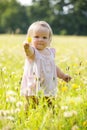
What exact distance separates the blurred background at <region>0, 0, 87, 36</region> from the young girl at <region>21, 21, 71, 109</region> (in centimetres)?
6223

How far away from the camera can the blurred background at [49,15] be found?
73562 millimetres

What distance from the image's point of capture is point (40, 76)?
13.8 feet

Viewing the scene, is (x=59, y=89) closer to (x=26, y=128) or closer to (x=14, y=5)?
(x=26, y=128)

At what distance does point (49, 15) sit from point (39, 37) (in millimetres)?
76314

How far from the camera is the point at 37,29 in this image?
421cm

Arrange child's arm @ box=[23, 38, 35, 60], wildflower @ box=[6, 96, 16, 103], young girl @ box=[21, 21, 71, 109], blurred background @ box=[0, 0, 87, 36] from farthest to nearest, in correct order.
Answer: blurred background @ box=[0, 0, 87, 36], young girl @ box=[21, 21, 71, 109], child's arm @ box=[23, 38, 35, 60], wildflower @ box=[6, 96, 16, 103]

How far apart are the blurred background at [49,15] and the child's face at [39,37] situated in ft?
204

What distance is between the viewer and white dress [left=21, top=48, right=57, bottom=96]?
4.13 metres

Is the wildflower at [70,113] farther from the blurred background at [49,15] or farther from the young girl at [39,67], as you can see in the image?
the blurred background at [49,15]

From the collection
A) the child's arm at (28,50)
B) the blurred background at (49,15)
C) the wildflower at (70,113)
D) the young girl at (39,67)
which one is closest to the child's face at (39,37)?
the young girl at (39,67)

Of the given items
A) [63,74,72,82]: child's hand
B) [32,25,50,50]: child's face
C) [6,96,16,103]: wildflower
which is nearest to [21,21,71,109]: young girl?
[32,25,50,50]: child's face

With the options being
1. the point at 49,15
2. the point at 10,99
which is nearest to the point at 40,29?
the point at 10,99

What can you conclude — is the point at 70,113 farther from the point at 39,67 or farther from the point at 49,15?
the point at 49,15

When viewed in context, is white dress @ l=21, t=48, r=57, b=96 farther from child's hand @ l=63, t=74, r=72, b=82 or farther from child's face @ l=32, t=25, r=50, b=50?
child's hand @ l=63, t=74, r=72, b=82
